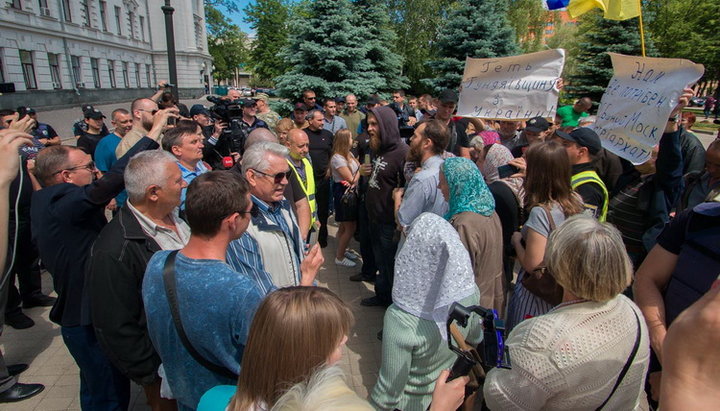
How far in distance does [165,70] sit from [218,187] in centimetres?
5139

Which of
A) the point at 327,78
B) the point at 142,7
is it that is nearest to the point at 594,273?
the point at 327,78

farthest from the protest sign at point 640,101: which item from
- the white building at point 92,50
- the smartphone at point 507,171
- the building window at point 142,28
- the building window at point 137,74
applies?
the building window at point 142,28

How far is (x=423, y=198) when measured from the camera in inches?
133

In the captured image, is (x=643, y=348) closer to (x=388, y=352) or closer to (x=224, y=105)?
(x=388, y=352)

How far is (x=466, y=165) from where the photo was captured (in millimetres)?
2650

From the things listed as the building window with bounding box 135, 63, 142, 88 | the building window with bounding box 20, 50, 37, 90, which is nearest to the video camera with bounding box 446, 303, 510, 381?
the building window with bounding box 20, 50, 37, 90

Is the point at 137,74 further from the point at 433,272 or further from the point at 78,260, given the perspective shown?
the point at 433,272

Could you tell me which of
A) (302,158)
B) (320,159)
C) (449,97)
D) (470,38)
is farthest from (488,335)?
(470,38)

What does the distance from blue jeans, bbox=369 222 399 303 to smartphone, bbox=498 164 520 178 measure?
120 cm

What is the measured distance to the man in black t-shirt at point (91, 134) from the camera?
259 inches

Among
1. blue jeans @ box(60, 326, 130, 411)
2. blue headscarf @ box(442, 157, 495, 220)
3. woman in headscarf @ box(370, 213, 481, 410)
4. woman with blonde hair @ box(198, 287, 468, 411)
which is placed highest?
blue headscarf @ box(442, 157, 495, 220)

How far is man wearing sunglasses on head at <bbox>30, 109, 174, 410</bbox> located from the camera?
98.0 inches

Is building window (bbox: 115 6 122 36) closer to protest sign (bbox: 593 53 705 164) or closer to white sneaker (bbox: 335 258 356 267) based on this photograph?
white sneaker (bbox: 335 258 356 267)

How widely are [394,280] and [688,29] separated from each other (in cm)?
3557
